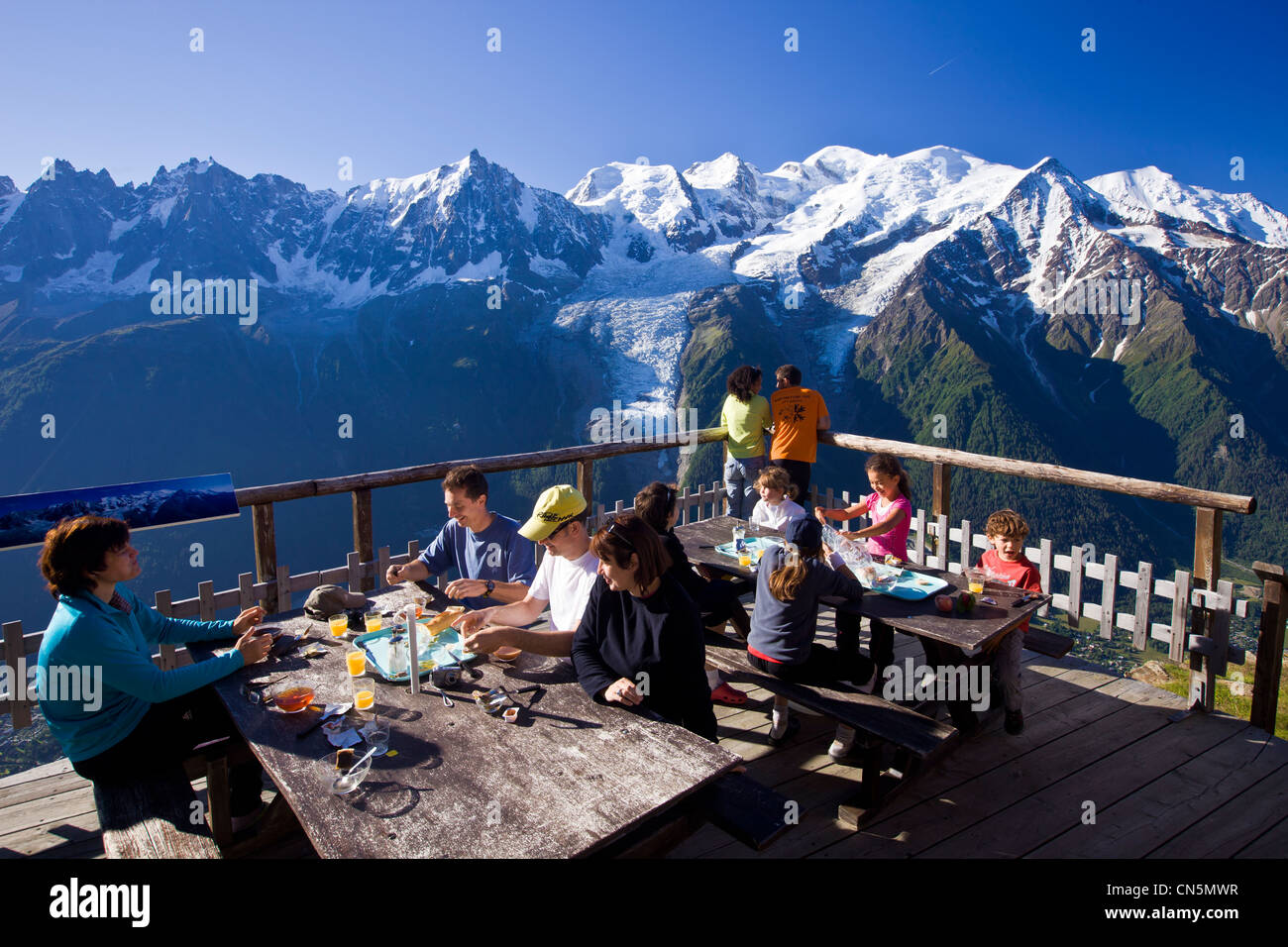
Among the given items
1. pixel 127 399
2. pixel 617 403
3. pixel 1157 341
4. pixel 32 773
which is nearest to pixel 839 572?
pixel 32 773

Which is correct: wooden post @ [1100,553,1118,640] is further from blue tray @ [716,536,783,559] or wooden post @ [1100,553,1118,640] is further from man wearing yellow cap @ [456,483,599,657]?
man wearing yellow cap @ [456,483,599,657]

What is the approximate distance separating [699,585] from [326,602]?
2.36m

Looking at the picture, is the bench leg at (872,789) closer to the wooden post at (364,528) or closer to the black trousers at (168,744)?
the black trousers at (168,744)

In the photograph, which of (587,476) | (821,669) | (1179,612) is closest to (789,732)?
(821,669)

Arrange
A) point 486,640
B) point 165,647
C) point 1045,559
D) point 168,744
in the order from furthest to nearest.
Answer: point 1045,559 < point 165,647 < point 486,640 < point 168,744

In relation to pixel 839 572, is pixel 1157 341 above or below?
above

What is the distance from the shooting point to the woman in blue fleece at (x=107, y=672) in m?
2.72

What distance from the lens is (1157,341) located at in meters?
146

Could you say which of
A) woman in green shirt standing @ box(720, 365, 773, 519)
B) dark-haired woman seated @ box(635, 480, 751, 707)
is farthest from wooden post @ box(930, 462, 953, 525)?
dark-haired woman seated @ box(635, 480, 751, 707)

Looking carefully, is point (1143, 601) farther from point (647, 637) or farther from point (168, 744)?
point (168, 744)

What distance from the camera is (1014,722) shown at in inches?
172

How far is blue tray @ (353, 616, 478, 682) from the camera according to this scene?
3.10 metres

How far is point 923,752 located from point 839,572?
1.05 metres

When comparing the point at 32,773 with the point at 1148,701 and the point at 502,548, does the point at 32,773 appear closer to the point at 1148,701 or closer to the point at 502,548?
the point at 502,548
